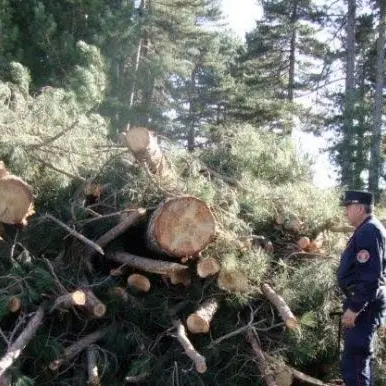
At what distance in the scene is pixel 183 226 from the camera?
4527 millimetres

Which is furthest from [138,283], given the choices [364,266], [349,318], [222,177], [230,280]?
[222,177]

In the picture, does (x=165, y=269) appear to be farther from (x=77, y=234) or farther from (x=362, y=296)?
(x=362, y=296)

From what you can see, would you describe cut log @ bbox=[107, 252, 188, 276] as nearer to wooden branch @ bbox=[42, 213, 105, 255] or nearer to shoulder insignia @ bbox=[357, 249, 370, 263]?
wooden branch @ bbox=[42, 213, 105, 255]

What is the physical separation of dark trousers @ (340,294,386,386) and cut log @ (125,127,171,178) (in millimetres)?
2123

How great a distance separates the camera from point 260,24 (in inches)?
797

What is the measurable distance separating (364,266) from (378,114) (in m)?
11.8

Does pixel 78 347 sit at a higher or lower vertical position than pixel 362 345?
lower

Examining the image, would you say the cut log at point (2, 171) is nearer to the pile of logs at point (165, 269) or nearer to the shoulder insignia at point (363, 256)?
the pile of logs at point (165, 269)

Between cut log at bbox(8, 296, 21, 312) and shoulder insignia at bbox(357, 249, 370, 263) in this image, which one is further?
cut log at bbox(8, 296, 21, 312)

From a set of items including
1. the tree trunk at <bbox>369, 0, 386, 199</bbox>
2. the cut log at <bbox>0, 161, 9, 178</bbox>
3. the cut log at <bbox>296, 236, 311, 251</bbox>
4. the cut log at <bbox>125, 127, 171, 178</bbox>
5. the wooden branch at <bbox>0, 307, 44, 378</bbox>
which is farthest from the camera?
the tree trunk at <bbox>369, 0, 386, 199</bbox>

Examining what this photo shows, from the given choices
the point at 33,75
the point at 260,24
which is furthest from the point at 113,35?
the point at 260,24

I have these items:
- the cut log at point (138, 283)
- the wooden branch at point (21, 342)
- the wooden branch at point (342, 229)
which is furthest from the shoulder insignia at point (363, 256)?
the wooden branch at point (21, 342)

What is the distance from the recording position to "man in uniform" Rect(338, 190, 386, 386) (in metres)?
3.99

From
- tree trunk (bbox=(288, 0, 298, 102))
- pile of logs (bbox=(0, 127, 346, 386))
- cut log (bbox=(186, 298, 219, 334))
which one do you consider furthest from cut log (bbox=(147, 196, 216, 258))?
tree trunk (bbox=(288, 0, 298, 102))
